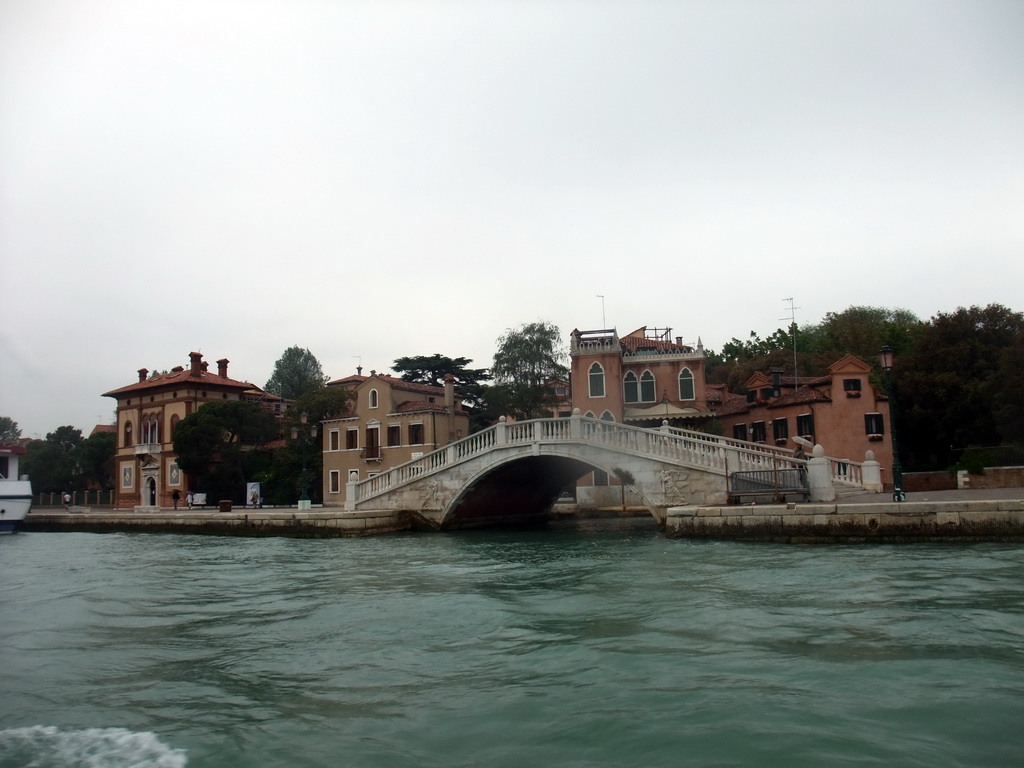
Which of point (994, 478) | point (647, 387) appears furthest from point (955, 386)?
point (647, 387)

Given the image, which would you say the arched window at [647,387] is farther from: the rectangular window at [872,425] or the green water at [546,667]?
the green water at [546,667]

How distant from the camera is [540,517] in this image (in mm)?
28750

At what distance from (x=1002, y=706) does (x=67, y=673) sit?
7.43 metres

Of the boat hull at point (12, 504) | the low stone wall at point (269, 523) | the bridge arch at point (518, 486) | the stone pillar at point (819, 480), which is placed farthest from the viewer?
the boat hull at point (12, 504)

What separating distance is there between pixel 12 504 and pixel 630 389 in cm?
2330

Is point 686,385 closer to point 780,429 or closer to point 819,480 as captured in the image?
point 780,429

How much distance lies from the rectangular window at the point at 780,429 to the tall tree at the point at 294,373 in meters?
37.2

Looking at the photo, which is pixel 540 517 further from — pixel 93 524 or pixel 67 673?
pixel 67 673

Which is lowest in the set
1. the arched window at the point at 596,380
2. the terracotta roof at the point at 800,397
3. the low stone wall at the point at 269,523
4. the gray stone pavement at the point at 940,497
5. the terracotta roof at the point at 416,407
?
the low stone wall at the point at 269,523

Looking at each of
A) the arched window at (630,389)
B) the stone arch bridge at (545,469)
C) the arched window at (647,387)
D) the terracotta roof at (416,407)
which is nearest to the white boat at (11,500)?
the stone arch bridge at (545,469)

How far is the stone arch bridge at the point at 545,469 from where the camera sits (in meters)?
17.8

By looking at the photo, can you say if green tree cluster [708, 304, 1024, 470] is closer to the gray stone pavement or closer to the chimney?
the gray stone pavement

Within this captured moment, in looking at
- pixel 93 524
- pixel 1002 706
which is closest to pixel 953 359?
pixel 1002 706

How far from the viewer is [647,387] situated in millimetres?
31859
